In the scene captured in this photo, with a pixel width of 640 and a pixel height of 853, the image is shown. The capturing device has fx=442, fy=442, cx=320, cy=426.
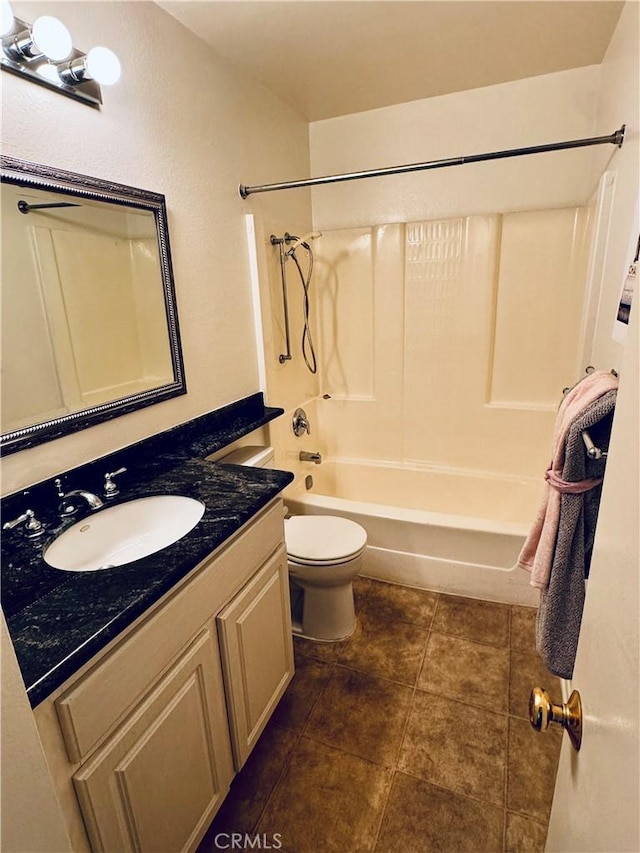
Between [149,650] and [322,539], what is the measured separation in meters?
1.09

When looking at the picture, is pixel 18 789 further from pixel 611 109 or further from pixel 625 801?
pixel 611 109

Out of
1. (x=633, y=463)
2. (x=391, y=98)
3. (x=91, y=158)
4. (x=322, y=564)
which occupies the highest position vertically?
(x=391, y=98)

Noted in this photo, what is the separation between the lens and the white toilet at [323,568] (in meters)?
1.86

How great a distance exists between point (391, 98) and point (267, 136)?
743 millimetres

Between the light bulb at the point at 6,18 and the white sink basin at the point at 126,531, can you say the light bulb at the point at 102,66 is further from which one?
the white sink basin at the point at 126,531

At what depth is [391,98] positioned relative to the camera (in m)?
2.42

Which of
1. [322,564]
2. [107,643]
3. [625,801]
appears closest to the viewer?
[625,801]

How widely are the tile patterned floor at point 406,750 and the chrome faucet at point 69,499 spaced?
102 cm

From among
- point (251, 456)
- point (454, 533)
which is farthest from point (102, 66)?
point (454, 533)

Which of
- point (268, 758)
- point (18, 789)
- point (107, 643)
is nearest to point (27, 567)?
point (107, 643)

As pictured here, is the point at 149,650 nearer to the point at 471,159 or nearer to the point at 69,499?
the point at 69,499

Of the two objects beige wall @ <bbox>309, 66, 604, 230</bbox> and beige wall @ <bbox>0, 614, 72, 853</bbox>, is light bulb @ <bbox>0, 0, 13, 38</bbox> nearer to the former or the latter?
beige wall @ <bbox>0, 614, 72, 853</bbox>

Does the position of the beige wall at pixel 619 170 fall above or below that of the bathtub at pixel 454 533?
above

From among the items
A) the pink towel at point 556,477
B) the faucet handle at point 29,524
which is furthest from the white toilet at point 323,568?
the faucet handle at point 29,524
